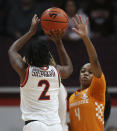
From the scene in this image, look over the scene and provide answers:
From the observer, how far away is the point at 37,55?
3.69m

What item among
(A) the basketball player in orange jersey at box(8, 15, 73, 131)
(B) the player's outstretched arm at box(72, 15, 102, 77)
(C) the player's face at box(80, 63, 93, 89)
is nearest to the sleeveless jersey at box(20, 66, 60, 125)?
(A) the basketball player in orange jersey at box(8, 15, 73, 131)

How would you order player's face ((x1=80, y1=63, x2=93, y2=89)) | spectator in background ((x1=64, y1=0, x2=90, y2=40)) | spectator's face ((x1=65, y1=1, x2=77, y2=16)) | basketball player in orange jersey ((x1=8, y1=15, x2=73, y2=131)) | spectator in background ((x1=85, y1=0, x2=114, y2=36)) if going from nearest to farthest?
basketball player in orange jersey ((x1=8, y1=15, x2=73, y2=131)) < player's face ((x1=80, y1=63, x2=93, y2=89)) < spectator in background ((x1=64, y1=0, x2=90, y2=40)) < spectator's face ((x1=65, y1=1, x2=77, y2=16)) < spectator in background ((x1=85, y1=0, x2=114, y2=36))

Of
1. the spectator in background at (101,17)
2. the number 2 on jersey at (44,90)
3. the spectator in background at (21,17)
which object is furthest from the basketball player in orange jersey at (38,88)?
the spectator in background at (101,17)

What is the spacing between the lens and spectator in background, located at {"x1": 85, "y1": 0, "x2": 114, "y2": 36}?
7.68 metres

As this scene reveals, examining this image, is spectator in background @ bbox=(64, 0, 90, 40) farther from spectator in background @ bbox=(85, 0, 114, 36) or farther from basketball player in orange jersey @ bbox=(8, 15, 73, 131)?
basketball player in orange jersey @ bbox=(8, 15, 73, 131)

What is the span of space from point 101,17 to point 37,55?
431 cm

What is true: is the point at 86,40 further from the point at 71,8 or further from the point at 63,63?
the point at 71,8

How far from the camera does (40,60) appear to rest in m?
3.71

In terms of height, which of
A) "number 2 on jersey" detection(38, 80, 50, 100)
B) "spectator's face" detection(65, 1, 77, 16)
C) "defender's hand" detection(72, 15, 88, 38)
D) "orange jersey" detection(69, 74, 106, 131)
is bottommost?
"orange jersey" detection(69, 74, 106, 131)

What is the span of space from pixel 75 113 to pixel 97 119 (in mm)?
274

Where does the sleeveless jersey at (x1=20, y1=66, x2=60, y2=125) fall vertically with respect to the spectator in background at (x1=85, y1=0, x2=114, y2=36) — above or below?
below

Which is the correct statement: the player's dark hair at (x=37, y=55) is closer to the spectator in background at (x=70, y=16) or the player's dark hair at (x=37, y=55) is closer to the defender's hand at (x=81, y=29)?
the defender's hand at (x=81, y=29)

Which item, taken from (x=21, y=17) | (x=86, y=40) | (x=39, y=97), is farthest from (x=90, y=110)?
(x=21, y=17)

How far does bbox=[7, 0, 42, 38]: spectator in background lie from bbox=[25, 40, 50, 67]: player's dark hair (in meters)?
3.48
